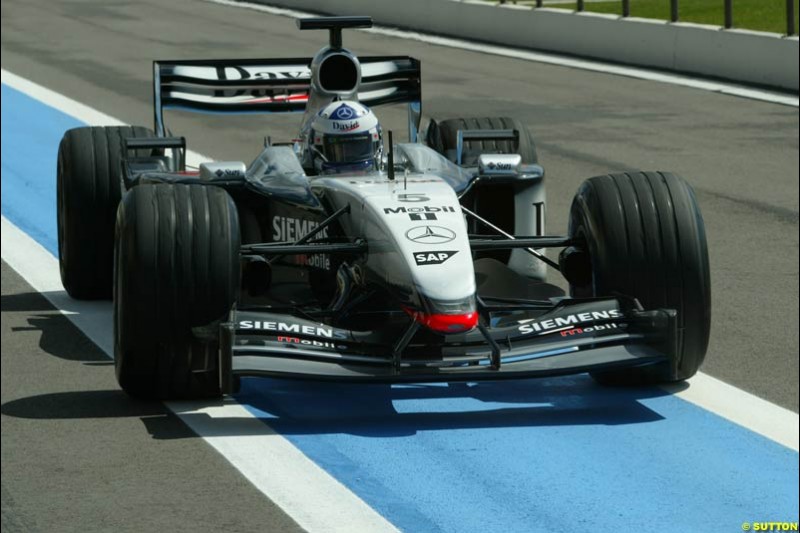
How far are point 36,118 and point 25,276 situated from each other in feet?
28.3

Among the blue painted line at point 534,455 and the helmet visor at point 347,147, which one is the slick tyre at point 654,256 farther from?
the helmet visor at point 347,147

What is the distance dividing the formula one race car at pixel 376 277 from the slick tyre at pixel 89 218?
0.76 meters

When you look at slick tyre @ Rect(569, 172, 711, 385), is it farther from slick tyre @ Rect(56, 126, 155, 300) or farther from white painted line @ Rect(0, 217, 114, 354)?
slick tyre @ Rect(56, 126, 155, 300)

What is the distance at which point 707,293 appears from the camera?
7746 millimetres

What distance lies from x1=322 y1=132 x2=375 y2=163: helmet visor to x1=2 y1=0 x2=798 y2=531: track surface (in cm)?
156

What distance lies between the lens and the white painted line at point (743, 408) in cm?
744

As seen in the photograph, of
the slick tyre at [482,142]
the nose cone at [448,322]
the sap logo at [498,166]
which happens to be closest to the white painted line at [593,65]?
the slick tyre at [482,142]

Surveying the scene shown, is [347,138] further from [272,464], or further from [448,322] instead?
[272,464]

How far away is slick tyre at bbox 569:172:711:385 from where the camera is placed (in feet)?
25.3

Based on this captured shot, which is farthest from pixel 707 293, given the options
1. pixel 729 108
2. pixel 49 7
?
pixel 49 7

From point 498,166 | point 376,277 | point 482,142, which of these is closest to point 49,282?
point 482,142

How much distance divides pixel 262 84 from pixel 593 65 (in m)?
13.7

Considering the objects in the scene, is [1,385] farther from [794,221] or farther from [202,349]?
[794,221]

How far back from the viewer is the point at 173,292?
739 cm
